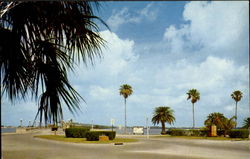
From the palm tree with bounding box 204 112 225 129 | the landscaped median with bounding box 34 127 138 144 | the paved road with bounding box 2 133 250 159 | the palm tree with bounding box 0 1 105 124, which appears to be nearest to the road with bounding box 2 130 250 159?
the paved road with bounding box 2 133 250 159

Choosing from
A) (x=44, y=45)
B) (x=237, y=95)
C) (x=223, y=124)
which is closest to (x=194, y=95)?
(x=237, y=95)

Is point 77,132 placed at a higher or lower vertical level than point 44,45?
lower

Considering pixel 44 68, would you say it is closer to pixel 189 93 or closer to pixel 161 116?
pixel 161 116

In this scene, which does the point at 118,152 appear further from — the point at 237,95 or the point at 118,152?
the point at 237,95

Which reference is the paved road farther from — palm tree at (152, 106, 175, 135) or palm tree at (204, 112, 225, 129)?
palm tree at (152, 106, 175, 135)

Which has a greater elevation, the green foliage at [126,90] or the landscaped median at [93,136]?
the green foliage at [126,90]

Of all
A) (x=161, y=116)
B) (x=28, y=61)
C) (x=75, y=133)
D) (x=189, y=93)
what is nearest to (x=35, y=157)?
(x=28, y=61)

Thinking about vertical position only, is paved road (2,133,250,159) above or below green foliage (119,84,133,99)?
below

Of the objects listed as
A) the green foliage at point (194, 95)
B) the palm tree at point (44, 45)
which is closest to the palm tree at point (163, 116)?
the green foliage at point (194, 95)

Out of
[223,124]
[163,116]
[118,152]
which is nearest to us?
[118,152]

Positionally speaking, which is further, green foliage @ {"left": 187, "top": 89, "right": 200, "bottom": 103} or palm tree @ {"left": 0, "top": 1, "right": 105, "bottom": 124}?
green foliage @ {"left": 187, "top": 89, "right": 200, "bottom": 103}

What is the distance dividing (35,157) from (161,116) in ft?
192

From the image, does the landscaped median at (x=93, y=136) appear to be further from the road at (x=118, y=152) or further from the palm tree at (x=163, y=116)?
the palm tree at (x=163, y=116)

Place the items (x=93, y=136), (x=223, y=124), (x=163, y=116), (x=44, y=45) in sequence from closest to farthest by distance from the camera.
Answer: (x=44, y=45), (x=93, y=136), (x=223, y=124), (x=163, y=116)
